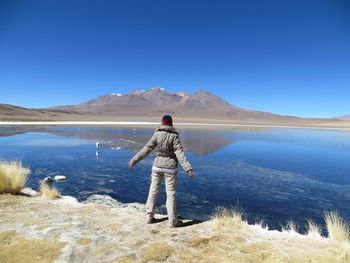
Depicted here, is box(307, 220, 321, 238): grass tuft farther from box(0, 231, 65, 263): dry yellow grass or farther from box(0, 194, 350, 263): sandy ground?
box(0, 231, 65, 263): dry yellow grass

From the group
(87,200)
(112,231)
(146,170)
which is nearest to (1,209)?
(87,200)

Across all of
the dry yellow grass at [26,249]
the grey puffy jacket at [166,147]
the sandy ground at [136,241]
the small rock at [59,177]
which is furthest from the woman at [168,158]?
the small rock at [59,177]

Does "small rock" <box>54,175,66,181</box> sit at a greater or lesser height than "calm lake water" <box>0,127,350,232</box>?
greater

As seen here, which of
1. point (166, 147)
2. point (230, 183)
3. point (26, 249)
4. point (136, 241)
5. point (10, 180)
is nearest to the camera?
point (26, 249)

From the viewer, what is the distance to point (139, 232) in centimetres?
386

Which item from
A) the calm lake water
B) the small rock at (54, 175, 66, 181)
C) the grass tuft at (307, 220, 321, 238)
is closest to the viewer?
the grass tuft at (307, 220, 321, 238)

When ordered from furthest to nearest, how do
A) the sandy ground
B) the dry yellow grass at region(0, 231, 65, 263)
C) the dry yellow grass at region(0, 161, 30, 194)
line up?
the dry yellow grass at region(0, 161, 30, 194) → the sandy ground → the dry yellow grass at region(0, 231, 65, 263)

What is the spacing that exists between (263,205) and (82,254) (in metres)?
5.04

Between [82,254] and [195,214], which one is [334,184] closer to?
[195,214]

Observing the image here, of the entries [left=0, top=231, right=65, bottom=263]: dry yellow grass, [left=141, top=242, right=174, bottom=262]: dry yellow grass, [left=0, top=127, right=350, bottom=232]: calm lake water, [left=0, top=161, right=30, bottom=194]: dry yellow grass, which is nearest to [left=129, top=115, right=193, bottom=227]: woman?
[left=141, top=242, right=174, bottom=262]: dry yellow grass

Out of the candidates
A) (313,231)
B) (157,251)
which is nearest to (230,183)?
(313,231)

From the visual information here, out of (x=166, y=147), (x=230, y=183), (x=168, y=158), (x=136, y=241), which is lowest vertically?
(x=230, y=183)

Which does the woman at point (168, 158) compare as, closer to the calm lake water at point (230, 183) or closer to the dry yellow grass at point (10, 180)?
the calm lake water at point (230, 183)

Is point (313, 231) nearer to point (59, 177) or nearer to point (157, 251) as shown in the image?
point (157, 251)
